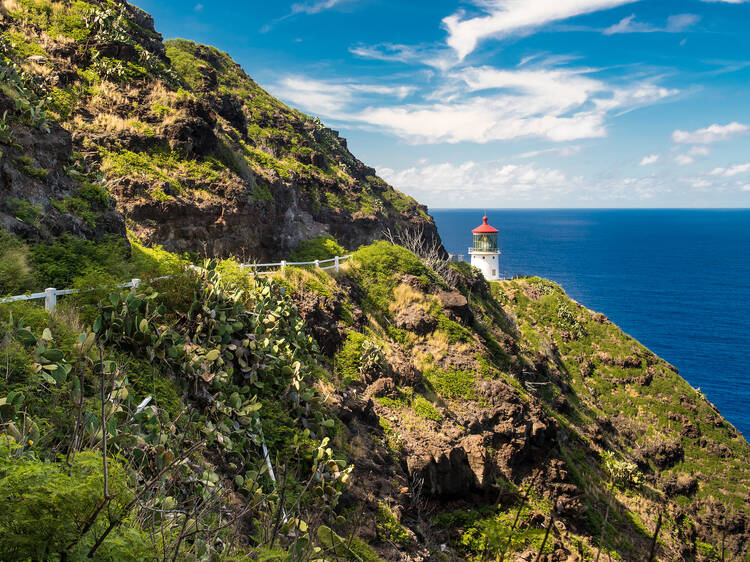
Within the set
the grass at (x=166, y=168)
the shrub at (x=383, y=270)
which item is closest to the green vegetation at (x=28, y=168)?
the grass at (x=166, y=168)

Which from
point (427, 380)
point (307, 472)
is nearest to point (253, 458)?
point (307, 472)

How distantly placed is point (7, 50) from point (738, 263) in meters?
163

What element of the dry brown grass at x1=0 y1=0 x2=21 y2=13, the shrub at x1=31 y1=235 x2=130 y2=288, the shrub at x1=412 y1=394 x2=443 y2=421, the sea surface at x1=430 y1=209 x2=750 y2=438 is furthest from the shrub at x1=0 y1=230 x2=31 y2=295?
the sea surface at x1=430 y1=209 x2=750 y2=438

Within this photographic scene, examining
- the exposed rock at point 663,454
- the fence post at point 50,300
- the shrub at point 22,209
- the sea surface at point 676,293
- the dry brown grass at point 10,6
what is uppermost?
the dry brown grass at point 10,6

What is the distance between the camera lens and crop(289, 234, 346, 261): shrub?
26281mm

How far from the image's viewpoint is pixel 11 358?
5.74 metres

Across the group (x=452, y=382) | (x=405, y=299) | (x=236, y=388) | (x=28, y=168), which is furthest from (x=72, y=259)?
(x=405, y=299)

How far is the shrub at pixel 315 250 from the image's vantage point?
26.3m

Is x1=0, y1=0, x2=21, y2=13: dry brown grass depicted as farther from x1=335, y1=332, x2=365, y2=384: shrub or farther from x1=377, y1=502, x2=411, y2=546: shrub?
x1=377, y1=502, x2=411, y2=546: shrub

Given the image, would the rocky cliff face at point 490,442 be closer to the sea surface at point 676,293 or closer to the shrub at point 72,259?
the shrub at point 72,259

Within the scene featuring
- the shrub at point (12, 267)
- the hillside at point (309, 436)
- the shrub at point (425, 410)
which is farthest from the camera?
the shrub at point (425, 410)

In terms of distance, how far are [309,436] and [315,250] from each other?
61.0ft

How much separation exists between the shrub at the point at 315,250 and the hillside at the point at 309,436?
5612 millimetres

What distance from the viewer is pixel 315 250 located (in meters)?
27.1
